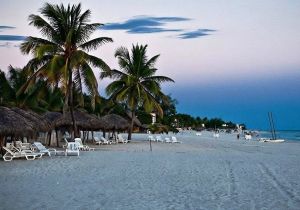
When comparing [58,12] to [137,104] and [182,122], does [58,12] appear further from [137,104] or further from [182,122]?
[182,122]

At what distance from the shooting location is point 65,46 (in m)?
21.7

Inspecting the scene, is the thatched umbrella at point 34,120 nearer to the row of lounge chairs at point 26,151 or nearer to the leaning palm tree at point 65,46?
the row of lounge chairs at point 26,151

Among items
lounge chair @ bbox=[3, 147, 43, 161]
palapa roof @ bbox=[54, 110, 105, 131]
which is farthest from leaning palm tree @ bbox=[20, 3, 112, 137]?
lounge chair @ bbox=[3, 147, 43, 161]

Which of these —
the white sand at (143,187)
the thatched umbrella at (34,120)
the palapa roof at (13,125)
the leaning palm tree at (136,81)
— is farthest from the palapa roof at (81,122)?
the white sand at (143,187)

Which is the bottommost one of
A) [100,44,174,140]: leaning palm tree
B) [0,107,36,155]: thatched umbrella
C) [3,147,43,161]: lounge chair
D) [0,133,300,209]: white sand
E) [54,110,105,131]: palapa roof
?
[0,133,300,209]: white sand

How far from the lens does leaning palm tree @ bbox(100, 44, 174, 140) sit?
31.0 m

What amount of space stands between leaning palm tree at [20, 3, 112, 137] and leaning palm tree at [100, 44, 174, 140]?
28.2 ft

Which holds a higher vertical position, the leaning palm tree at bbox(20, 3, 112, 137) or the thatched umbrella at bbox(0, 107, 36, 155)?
the leaning palm tree at bbox(20, 3, 112, 137)

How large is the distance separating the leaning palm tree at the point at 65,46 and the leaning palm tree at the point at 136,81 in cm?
859

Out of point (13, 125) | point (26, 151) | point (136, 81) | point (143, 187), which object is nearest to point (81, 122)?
point (136, 81)

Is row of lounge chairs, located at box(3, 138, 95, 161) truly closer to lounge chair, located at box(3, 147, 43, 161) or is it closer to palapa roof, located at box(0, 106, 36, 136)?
lounge chair, located at box(3, 147, 43, 161)

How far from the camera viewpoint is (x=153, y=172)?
12523 millimetres

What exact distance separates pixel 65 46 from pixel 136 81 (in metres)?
10.2

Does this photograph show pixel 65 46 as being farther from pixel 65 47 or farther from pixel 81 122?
pixel 81 122
